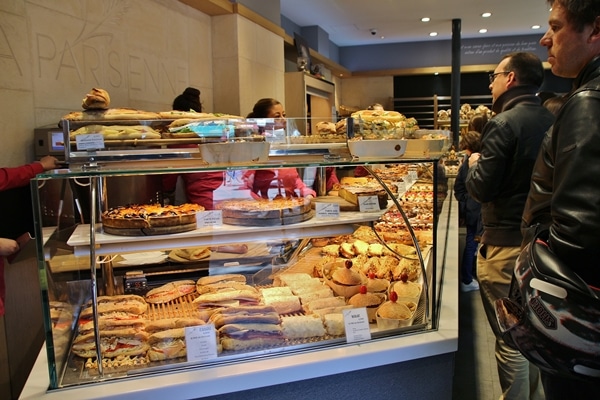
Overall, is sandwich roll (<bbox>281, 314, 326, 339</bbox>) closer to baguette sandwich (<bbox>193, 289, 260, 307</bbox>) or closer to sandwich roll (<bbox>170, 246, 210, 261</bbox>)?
baguette sandwich (<bbox>193, 289, 260, 307</bbox>)

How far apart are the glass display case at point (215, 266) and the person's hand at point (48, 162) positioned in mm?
879

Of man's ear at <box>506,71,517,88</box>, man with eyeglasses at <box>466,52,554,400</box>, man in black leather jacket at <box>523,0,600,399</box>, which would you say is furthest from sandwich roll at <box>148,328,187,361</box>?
man's ear at <box>506,71,517,88</box>

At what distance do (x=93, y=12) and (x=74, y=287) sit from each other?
2571mm

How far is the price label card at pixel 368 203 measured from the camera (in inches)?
72.8

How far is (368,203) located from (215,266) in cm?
68

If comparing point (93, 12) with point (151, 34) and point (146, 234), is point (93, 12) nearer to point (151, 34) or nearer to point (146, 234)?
point (151, 34)

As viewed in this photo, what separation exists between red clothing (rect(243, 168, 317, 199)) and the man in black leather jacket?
0.80m

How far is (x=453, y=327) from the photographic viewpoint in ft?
5.30

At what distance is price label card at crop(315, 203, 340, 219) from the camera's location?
5.72ft

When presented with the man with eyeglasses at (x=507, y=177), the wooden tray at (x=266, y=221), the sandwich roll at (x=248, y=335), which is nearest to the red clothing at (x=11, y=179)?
the wooden tray at (x=266, y=221)

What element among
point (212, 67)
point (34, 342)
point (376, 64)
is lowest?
point (34, 342)

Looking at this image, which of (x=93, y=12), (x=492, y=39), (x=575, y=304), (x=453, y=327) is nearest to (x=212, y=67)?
(x=93, y=12)

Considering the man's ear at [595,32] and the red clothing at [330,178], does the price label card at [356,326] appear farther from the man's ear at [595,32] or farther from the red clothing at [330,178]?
the man's ear at [595,32]

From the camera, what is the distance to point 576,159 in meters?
1.17
